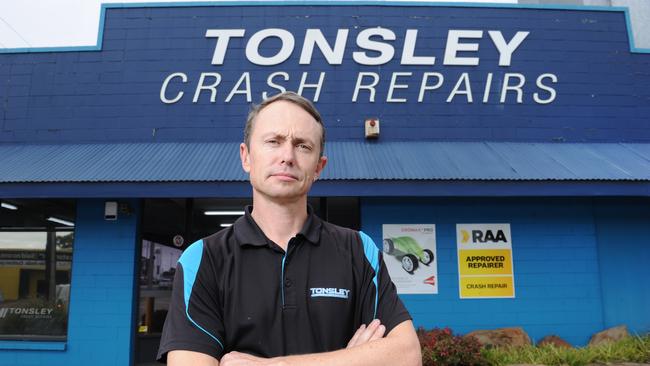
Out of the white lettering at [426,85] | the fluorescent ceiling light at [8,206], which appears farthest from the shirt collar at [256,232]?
the fluorescent ceiling light at [8,206]

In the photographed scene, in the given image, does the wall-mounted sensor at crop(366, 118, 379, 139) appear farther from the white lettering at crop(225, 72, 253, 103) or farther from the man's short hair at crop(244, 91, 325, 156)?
the man's short hair at crop(244, 91, 325, 156)

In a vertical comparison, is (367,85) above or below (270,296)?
above

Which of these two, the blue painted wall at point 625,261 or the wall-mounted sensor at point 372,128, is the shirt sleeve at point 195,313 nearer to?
the wall-mounted sensor at point 372,128

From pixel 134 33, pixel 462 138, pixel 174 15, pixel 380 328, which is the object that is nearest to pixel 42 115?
pixel 134 33

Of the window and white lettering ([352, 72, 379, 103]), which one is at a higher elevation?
white lettering ([352, 72, 379, 103])

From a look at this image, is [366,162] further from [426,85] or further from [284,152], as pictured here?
[284,152]

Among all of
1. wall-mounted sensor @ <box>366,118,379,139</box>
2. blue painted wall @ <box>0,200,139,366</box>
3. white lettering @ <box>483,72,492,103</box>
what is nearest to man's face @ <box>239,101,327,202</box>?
wall-mounted sensor @ <box>366,118,379,139</box>

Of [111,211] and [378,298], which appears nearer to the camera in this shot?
[378,298]

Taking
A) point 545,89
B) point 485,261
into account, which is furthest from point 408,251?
point 545,89

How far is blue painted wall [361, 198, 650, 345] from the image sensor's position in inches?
283

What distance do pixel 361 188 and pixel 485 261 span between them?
100 inches

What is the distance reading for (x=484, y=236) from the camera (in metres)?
7.45

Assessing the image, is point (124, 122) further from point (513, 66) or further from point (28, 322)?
point (513, 66)

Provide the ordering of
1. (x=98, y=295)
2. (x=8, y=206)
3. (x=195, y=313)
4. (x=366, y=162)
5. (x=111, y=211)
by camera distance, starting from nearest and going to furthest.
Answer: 1. (x=195, y=313)
2. (x=366, y=162)
3. (x=98, y=295)
4. (x=111, y=211)
5. (x=8, y=206)
